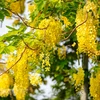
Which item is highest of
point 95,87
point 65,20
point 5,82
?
point 65,20

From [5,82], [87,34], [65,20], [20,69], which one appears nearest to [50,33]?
[87,34]

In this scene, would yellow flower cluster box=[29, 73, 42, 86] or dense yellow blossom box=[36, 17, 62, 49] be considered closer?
dense yellow blossom box=[36, 17, 62, 49]

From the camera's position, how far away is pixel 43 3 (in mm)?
4090

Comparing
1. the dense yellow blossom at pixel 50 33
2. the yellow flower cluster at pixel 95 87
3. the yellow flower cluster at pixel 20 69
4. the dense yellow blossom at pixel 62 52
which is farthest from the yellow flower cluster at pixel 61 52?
the dense yellow blossom at pixel 50 33

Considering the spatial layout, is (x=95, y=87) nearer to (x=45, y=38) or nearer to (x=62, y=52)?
(x=45, y=38)

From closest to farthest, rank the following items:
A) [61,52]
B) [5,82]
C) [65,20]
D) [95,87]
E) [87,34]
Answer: [87,34], [95,87], [65,20], [5,82], [61,52]

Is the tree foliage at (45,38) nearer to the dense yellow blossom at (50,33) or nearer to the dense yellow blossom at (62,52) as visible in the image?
the dense yellow blossom at (50,33)

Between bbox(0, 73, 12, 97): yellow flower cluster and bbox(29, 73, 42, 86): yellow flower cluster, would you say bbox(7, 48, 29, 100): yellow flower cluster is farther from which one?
bbox(0, 73, 12, 97): yellow flower cluster

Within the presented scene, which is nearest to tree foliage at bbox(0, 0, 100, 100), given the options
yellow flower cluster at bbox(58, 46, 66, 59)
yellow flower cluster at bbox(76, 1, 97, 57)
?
yellow flower cluster at bbox(76, 1, 97, 57)

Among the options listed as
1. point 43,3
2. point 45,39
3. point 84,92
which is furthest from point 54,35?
point 84,92

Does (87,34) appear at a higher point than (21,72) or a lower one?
higher

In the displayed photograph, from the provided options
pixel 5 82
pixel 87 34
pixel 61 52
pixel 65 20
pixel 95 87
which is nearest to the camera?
pixel 87 34

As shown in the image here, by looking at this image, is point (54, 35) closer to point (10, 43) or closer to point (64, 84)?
point (10, 43)

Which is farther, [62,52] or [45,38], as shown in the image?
[62,52]
